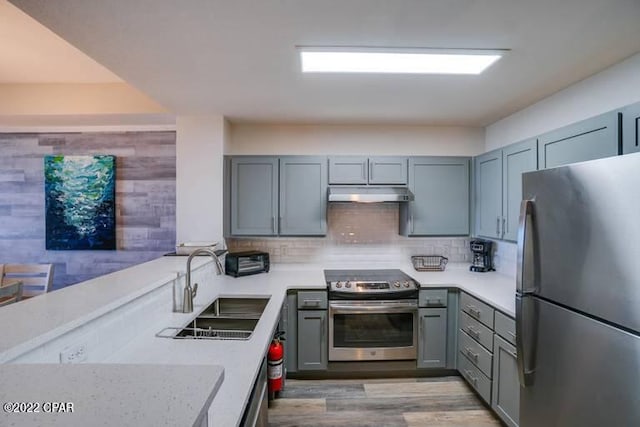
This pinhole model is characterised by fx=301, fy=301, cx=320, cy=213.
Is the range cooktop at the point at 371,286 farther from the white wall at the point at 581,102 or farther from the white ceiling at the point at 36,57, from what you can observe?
the white ceiling at the point at 36,57

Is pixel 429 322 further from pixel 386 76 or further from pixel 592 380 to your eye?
pixel 386 76

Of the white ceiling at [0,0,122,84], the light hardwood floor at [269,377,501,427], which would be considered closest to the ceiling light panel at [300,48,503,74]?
the white ceiling at [0,0,122,84]

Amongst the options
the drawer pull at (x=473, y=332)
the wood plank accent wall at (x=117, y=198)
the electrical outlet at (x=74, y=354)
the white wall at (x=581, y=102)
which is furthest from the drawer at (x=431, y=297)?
the wood plank accent wall at (x=117, y=198)

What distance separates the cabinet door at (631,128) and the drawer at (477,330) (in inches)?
56.5

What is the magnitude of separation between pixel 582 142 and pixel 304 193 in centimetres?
213

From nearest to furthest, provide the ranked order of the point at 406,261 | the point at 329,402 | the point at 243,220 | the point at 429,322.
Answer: the point at 329,402
the point at 429,322
the point at 243,220
the point at 406,261

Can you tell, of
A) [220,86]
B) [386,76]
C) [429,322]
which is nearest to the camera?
[386,76]

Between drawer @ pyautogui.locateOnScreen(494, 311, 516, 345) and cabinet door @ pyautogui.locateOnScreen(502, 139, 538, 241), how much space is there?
0.68 m

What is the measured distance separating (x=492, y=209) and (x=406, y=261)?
1.05 metres

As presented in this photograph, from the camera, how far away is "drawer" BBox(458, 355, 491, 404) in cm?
226

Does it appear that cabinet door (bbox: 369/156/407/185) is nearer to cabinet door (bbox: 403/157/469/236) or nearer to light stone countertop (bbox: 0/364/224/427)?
cabinet door (bbox: 403/157/469/236)

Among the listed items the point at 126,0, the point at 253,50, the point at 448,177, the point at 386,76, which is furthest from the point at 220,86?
the point at 448,177

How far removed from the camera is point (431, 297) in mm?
2715

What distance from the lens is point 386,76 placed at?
2055mm
